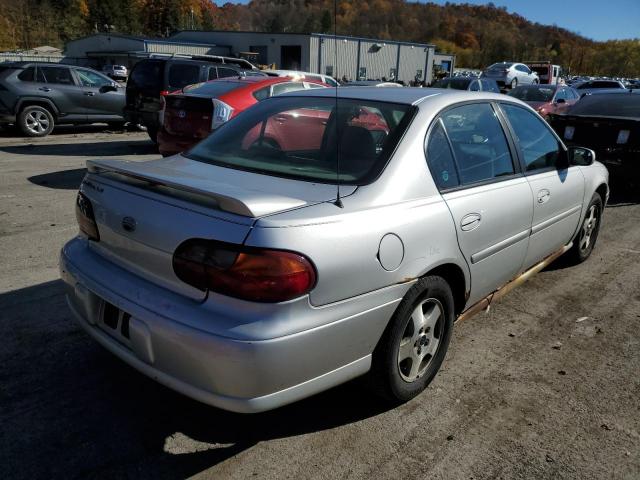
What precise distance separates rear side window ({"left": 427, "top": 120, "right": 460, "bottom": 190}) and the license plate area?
1683mm

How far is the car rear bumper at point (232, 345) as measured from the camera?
6.81ft

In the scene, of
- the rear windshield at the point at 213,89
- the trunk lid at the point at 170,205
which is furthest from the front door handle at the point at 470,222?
the rear windshield at the point at 213,89

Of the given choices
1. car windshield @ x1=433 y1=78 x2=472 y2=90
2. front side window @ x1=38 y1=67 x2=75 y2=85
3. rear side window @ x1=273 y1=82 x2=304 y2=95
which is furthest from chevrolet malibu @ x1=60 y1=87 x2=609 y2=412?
car windshield @ x1=433 y1=78 x2=472 y2=90

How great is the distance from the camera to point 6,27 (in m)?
76.4

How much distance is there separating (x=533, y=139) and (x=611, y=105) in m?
5.57

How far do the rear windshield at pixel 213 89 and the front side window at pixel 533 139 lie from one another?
4.82 metres

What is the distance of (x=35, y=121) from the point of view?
39.9ft

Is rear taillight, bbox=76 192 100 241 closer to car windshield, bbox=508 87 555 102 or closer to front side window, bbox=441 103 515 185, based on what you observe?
front side window, bbox=441 103 515 185

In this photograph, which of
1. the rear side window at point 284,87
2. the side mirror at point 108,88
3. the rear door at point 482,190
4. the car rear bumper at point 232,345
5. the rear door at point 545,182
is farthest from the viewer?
the side mirror at point 108,88

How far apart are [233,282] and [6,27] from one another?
300 feet

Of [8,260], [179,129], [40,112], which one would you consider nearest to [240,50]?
[40,112]

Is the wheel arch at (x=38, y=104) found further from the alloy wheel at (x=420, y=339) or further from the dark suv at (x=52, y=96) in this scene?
the alloy wheel at (x=420, y=339)

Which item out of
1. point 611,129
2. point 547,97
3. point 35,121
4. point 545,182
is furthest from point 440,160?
point 547,97

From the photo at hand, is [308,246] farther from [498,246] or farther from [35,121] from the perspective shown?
[35,121]
